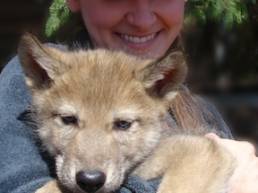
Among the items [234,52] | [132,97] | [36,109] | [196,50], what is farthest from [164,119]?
[196,50]

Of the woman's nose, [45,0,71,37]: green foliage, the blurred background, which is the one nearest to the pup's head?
the woman's nose

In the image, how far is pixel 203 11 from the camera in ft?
19.8

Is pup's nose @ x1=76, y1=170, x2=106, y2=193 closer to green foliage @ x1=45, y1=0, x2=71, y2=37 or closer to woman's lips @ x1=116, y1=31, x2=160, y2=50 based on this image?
woman's lips @ x1=116, y1=31, x2=160, y2=50

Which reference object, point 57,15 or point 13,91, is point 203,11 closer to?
point 57,15

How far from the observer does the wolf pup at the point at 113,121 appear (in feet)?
13.2

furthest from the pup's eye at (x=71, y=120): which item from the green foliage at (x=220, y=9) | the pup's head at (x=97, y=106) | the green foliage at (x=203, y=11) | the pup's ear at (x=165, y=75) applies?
the green foliage at (x=220, y=9)

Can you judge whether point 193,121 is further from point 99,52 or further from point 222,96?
point 222,96

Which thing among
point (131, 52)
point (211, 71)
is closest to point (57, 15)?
point (131, 52)

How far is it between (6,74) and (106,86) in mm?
631

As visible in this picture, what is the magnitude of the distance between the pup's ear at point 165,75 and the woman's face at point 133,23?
43 cm

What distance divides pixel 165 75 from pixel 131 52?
1.71 feet

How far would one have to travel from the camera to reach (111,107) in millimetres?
4133

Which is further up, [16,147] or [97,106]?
[97,106]

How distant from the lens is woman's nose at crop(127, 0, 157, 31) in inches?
184
